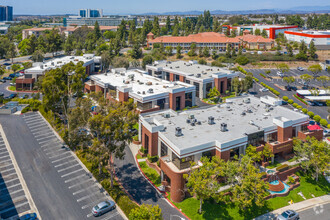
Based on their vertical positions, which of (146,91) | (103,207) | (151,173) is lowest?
(103,207)

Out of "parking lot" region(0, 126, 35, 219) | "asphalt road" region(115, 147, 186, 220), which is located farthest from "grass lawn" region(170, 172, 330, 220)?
"parking lot" region(0, 126, 35, 219)

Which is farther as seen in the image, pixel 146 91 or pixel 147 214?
pixel 146 91

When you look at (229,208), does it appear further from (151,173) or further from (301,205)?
(151,173)

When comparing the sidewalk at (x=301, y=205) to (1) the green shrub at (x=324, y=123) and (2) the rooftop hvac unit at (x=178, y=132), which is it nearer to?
(2) the rooftop hvac unit at (x=178, y=132)

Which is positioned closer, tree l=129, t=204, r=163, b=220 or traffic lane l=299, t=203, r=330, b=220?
tree l=129, t=204, r=163, b=220

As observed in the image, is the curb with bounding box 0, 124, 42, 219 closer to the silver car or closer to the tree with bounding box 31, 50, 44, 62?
the silver car

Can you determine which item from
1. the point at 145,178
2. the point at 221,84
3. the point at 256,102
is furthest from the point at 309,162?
the point at 221,84

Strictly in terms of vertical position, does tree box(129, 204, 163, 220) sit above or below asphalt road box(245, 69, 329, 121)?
below

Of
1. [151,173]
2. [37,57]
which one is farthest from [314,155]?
[37,57]
